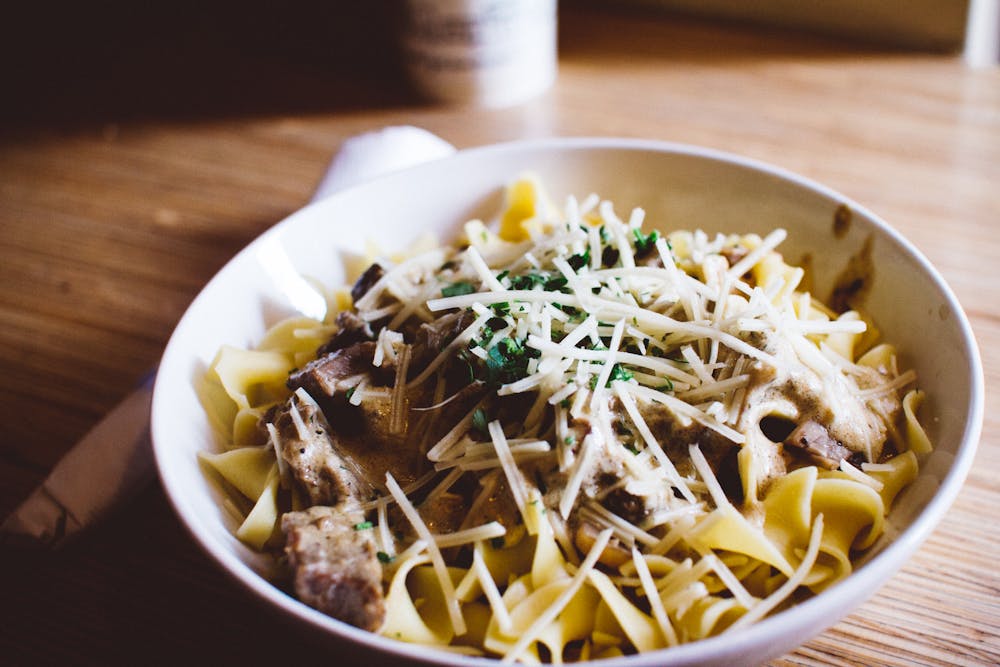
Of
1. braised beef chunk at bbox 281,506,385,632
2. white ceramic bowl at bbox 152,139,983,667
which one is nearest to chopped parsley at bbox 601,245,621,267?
white ceramic bowl at bbox 152,139,983,667

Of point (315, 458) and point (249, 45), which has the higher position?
point (249, 45)

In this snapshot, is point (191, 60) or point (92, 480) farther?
point (191, 60)

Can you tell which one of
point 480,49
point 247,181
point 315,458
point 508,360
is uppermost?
point 480,49

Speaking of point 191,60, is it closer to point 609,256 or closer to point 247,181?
point 247,181

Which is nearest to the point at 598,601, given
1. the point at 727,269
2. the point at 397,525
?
the point at 397,525

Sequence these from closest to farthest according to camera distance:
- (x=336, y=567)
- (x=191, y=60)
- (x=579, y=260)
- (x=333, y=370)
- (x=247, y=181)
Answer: (x=336, y=567), (x=333, y=370), (x=579, y=260), (x=247, y=181), (x=191, y=60)

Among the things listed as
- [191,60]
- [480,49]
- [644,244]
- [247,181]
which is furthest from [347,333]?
[191,60]

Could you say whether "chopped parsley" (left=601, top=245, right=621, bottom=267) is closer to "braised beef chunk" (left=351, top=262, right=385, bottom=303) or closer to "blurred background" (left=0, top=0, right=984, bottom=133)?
"braised beef chunk" (left=351, top=262, right=385, bottom=303)
